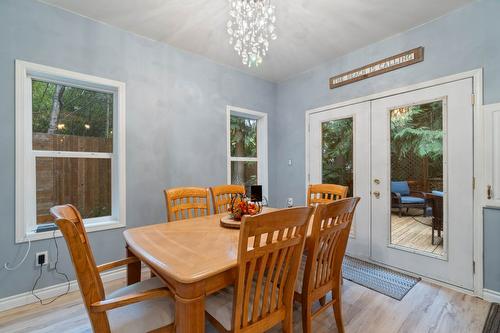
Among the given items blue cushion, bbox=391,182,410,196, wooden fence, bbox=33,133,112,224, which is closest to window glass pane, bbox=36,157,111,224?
wooden fence, bbox=33,133,112,224

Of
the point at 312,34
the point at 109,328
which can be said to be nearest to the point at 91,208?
the point at 109,328

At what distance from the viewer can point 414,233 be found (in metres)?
2.61

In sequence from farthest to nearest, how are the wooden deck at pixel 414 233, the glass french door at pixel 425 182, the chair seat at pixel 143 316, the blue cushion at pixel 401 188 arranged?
the blue cushion at pixel 401 188, the wooden deck at pixel 414 233, the glass french door at pixel 425 182, the chair seat at pixel 143 316

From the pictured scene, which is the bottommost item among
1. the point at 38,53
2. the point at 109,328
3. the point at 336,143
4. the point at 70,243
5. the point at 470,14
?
the point at 109,328

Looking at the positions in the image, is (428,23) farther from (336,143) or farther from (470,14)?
(336,143)

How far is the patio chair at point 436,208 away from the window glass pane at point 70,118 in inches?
141

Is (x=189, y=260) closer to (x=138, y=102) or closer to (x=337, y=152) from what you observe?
(x=138, y=102)

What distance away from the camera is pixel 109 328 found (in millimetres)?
1023

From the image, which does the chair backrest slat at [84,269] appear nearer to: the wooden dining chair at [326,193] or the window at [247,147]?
the wooden dining chair at [326,193]

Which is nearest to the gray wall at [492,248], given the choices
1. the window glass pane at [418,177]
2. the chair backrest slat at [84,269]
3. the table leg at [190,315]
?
the window glass pane at [418,177]

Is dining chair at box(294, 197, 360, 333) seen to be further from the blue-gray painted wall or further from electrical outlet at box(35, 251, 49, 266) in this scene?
electrical outlet at box(35, 251, 49, 266)

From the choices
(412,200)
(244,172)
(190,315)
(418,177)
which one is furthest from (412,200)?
(190,315)

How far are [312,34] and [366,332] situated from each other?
291 cm

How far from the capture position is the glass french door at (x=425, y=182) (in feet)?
7.27
